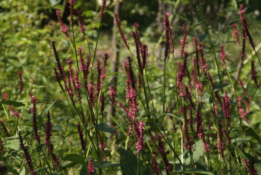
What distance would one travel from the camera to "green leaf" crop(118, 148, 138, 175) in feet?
4.40

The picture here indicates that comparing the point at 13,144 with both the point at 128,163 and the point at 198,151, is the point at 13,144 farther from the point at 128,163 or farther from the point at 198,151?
the point at 198,151

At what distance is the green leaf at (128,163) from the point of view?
1341 mm

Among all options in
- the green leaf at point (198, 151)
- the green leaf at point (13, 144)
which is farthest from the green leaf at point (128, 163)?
the green leaf at point (13, 144)

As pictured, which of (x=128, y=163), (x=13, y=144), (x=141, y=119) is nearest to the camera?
(x=141, y=119)

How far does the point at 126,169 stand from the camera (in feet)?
4.41

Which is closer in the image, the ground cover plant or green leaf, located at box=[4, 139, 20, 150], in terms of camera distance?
the ground cover plant

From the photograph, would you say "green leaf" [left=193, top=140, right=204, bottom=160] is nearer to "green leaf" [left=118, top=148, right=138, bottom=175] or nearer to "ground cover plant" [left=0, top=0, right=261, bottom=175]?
"ground cover plant" [left=0, top=0, right=261, bottom=175]

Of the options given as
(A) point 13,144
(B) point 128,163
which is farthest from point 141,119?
(A) point 13,144

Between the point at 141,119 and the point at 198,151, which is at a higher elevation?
the point at 141,119

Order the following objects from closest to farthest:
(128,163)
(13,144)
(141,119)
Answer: (141,119)
(128,163)
(13,144)

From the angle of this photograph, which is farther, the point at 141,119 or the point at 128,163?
the point at 128,163

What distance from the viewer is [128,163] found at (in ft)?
4.58

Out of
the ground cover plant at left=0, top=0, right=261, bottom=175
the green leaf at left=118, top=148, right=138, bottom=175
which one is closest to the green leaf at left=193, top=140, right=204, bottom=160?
the ground cover plant at left=0, top=0, right=261, bottom=175

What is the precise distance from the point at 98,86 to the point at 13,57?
2.58 metres
